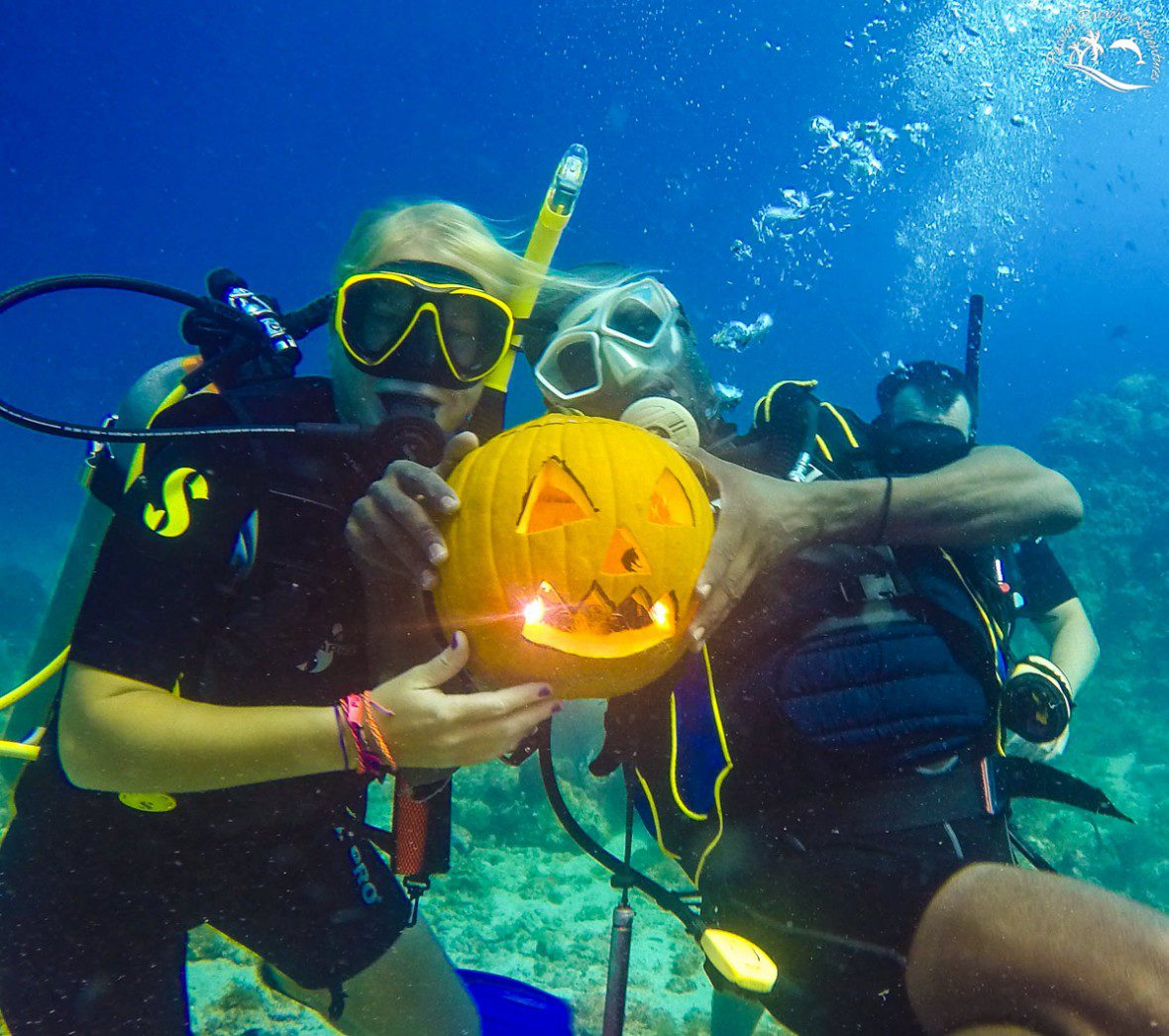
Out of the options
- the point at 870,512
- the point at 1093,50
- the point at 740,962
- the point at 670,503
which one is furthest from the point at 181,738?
the point at 1093,50

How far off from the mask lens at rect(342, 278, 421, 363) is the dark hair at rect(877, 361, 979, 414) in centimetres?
251

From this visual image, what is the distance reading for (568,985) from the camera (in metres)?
6.01

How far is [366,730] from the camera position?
5.23 feet

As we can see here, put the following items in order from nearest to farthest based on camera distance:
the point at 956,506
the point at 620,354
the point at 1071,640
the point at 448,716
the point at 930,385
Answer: the point at 448,716 → the point at 956,506 → the point at 620,354 → the point at 930,385 → the point at 1071,640

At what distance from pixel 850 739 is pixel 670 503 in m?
1.01

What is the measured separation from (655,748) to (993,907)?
1.15 m

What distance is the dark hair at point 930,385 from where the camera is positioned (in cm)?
345

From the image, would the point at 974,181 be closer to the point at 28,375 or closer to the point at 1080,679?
the point at 1080,679

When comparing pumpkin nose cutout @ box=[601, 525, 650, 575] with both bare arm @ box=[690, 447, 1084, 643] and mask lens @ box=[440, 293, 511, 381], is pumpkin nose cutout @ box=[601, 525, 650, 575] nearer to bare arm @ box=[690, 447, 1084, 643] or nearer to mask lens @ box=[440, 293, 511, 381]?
bare arm @ box=[690, 447, 1084, 643]

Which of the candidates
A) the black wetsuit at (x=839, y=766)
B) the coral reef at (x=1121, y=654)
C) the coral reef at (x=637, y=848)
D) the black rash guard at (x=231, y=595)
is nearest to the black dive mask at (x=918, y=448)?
the black wetsuit at (x=839, y=766)

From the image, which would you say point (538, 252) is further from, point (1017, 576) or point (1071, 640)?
point (1071, 640)

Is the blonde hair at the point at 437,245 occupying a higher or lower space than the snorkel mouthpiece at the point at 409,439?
higher

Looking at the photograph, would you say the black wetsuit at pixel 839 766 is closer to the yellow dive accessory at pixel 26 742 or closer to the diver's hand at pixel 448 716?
the diver's hand at pixel 448 716

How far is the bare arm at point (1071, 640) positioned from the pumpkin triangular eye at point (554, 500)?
9.96 feet
